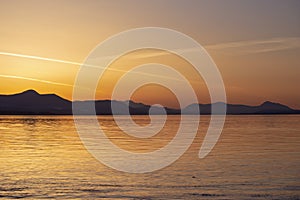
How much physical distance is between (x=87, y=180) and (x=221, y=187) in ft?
31.7

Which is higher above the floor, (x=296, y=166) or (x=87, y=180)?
(x=87, y=180)

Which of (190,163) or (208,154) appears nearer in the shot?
(190,163)

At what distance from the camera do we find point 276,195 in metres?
27.9

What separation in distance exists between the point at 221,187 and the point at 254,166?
481 inches

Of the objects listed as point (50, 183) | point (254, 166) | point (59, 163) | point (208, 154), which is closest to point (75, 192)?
point (50, 183)

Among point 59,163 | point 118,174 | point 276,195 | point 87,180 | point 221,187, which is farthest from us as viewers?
point 59,163

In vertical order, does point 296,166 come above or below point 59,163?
below

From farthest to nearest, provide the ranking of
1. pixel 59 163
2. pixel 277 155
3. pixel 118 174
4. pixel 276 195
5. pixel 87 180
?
1. pixel 277 155
2. pixel 59 163
3. pixel 118 174
4. pixel 87 180
5. pixel 276 195

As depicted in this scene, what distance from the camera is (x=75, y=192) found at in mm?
28625

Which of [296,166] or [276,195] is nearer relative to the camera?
[276,195]

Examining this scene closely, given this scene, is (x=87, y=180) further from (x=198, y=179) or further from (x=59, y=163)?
(x=59, y=163)

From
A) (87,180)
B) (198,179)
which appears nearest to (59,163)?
(87,180)

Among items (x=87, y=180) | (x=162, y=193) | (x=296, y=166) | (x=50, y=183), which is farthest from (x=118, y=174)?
(x=296, y=166)

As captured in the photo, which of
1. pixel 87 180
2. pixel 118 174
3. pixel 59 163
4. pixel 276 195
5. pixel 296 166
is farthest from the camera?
pixel 59 163
